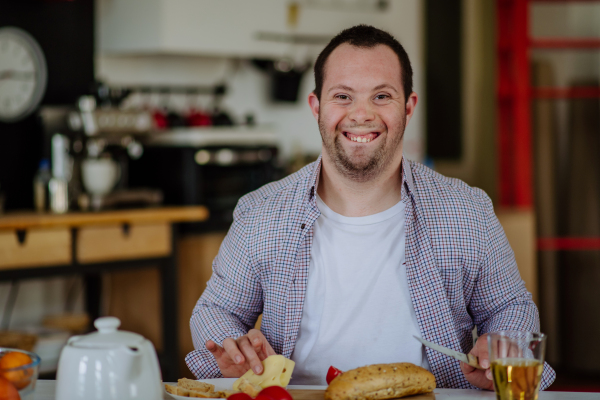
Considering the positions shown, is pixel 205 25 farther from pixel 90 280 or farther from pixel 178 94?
pixel 90 280

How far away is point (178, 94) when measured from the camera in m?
4.18

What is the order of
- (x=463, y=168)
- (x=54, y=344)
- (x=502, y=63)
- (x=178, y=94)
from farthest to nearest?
1. (x=463, y=168)
2. (x=502, y=63)
3. (x=178, y=94)
4. (x=54, y=344)

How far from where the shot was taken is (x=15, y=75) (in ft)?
11.6

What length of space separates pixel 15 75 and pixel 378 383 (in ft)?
9.63

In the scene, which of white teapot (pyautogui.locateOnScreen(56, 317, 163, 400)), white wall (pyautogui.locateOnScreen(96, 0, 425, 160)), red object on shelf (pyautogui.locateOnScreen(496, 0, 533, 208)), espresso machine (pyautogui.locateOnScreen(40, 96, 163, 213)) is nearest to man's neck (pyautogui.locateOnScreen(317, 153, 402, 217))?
white teapot (pyautogui.locateOnScreen(56, 317, 163, 400))

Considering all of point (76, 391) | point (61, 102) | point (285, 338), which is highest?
point (61, 102)

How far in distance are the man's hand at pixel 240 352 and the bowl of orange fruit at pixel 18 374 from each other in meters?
0.36

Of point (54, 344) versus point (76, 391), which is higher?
point (76, 391)

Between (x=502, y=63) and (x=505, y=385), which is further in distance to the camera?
(x=502, y=63)

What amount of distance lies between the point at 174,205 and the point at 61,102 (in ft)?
2.56

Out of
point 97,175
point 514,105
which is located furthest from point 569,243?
point 97,175

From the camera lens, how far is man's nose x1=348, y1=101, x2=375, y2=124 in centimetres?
163

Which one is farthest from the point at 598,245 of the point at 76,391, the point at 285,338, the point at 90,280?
the point at 76,391

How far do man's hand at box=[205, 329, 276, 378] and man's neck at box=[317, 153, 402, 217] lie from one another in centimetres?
44
